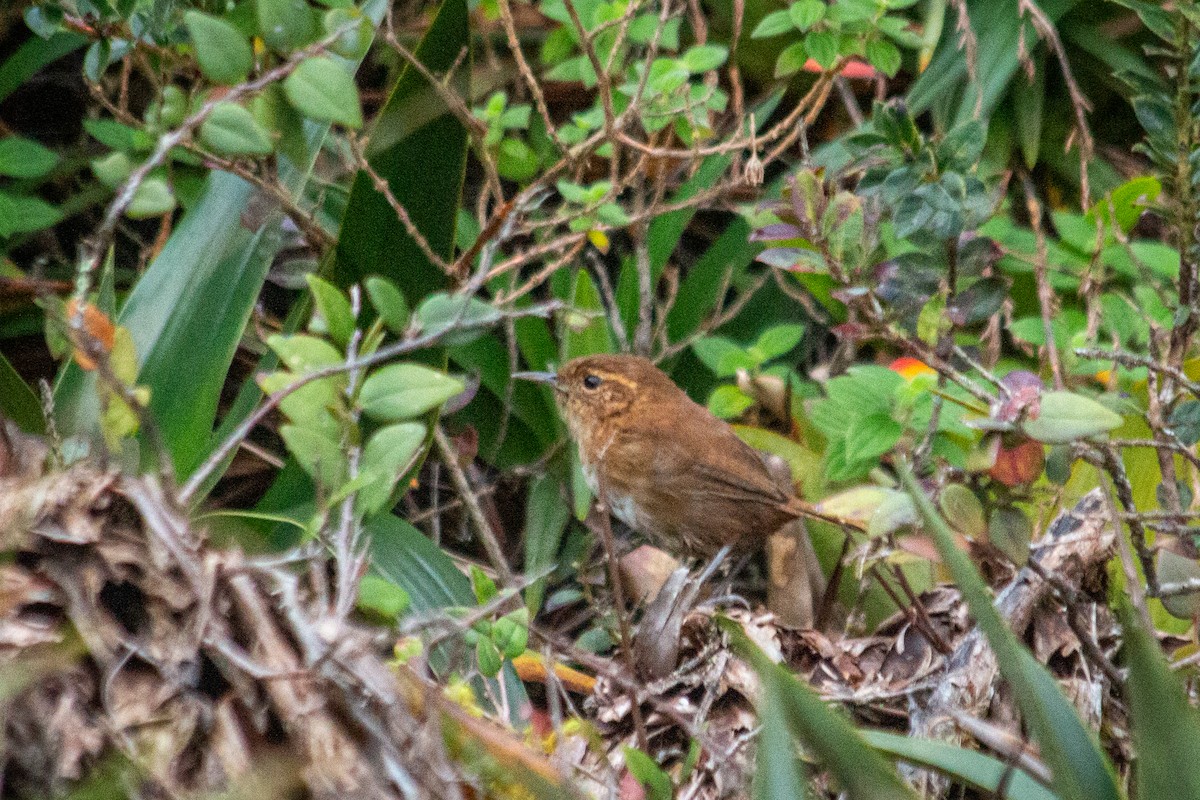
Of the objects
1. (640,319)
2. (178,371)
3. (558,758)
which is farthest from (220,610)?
(640,319)

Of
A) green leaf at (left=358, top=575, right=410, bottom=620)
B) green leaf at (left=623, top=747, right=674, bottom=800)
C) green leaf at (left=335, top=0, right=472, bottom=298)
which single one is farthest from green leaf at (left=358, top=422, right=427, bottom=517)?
green leaf at (left=335, top=0, right=472, bottom=298)

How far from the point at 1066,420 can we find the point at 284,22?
1227mm

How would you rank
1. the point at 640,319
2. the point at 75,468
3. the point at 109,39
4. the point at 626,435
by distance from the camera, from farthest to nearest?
1. the point at 640,319
2. the point at 626,435
3. the point at 109,39
4. the point at 75,468

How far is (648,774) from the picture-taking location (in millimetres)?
2049

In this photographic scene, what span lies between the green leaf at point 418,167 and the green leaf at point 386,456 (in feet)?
4.35

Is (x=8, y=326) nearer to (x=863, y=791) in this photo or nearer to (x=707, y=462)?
(x=707, y=462)

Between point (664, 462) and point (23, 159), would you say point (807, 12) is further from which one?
point (23, 159)

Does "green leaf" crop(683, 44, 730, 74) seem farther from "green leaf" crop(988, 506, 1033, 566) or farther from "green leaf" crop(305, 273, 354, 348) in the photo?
"green leaf" crop(305, 273, 354, 348)

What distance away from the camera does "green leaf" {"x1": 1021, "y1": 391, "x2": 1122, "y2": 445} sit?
1.94 metres

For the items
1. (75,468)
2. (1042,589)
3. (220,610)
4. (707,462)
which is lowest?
(707,462)

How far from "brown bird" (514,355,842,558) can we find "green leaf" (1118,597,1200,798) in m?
2.00

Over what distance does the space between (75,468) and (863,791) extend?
1019 millimetres

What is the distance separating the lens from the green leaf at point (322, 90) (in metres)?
1.84

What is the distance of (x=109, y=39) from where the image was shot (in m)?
2.76
